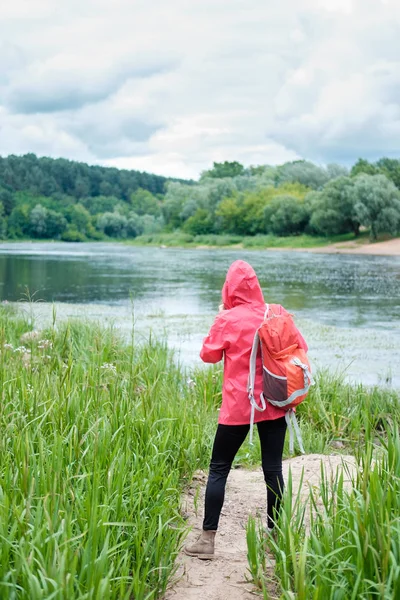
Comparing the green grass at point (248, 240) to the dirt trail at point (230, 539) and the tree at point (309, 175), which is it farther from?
the dirt trail at point (230, 539)

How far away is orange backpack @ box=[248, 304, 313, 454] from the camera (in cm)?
355

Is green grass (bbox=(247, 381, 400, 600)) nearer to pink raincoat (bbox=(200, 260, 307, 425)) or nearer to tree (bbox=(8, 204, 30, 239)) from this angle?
pink raincoat (bbox=(200, 260, 307, 425))

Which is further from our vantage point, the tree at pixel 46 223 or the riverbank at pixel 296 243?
the tree at pixel 46 223

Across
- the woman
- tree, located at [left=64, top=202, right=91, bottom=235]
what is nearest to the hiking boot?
the woman

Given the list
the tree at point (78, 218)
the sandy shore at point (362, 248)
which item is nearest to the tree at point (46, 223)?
the tree at point (78, 218)

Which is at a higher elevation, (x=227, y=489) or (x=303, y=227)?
(x=303, y=227)

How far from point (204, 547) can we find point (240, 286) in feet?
4.46

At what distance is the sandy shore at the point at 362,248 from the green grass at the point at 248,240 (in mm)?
1670

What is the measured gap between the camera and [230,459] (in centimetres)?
372

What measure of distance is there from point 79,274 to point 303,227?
43120 millimetres

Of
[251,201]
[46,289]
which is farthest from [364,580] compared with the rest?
[251,201]

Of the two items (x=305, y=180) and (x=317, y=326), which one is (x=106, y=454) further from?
(x=305, y=180)

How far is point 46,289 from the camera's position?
23.8 metres

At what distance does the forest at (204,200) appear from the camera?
60562mm
